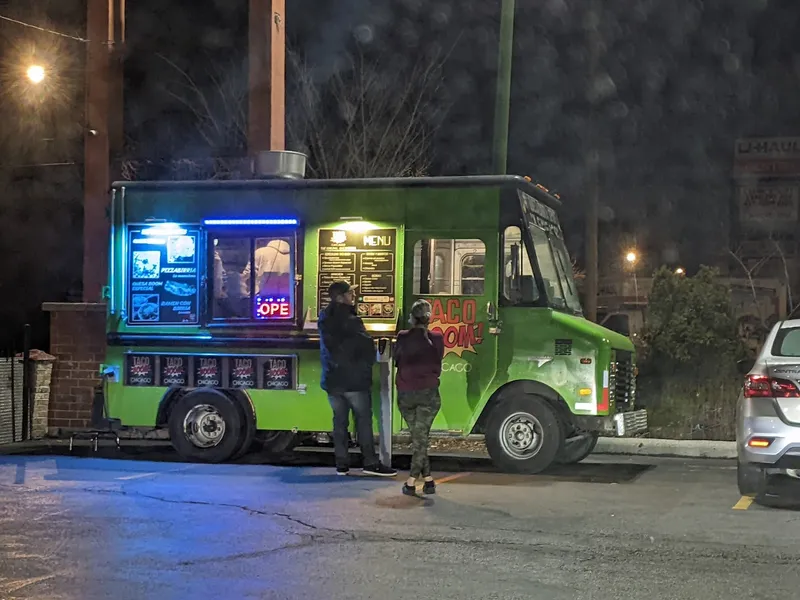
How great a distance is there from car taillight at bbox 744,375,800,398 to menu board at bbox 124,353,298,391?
4.74 metres

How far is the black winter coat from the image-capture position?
10109mm

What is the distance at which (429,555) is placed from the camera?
6.74 meters

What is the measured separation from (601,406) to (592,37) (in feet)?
33.9

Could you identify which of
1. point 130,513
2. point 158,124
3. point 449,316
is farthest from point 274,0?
point 130,513

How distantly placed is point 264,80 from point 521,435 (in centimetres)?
763

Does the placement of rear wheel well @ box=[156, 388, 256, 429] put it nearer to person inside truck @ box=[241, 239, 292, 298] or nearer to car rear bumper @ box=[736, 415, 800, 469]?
person inside truck @ box=[241, 239, 292, 298]

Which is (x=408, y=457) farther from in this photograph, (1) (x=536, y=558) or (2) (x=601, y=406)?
(1) (x=536, y=558)

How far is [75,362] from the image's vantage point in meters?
14.1

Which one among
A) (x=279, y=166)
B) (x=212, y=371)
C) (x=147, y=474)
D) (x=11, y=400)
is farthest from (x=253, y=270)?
(x=11, y=400)

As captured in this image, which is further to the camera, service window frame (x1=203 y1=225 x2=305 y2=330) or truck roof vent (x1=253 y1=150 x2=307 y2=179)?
truck roof vent (x1=253 y1=150 x2=307 y2=179)

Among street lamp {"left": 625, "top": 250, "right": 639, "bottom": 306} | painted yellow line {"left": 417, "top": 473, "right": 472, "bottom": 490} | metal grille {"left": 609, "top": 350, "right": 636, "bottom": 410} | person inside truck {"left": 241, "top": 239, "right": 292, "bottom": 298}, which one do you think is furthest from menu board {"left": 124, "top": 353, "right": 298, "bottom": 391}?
street lamp {"left": 625, "top": 250, "right": 639, "bottom": 306}

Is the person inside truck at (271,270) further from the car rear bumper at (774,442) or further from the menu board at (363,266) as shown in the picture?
the car rear bumper at (774,442)

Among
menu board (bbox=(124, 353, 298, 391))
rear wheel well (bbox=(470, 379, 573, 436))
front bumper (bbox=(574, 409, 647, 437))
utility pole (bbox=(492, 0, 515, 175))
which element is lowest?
Answer: front bumper (bbox=(574, 409, 647, 437))

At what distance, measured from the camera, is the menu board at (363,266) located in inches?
426
